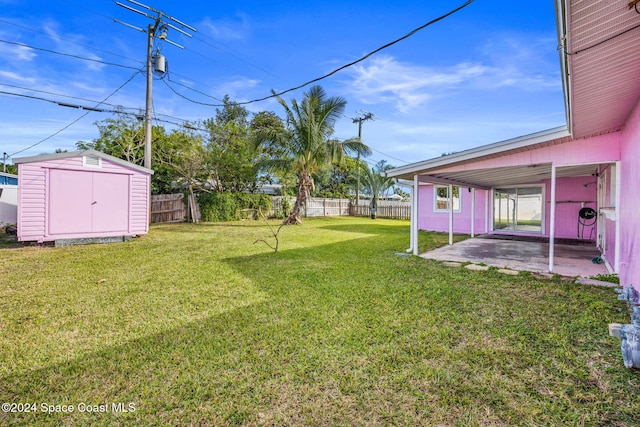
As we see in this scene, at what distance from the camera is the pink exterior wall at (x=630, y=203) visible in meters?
3.53

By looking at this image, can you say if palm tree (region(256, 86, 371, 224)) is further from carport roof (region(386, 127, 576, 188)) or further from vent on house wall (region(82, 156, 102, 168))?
vent on house wall (region(82, 156, 102, 168))

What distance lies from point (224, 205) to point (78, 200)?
24.3ft

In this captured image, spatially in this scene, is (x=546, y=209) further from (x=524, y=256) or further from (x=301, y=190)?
(x=301, y=190)

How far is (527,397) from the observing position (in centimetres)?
195

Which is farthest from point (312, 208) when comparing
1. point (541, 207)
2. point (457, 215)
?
point (541, 207)

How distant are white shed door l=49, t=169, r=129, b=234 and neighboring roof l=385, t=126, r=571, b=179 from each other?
309 inches

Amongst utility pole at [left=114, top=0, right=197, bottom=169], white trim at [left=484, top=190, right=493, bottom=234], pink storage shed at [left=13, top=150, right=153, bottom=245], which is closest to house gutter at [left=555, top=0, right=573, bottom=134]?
white trim at [left=484, top=190, right=493, bottom=234]

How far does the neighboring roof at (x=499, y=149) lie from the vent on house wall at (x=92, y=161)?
8.05 m

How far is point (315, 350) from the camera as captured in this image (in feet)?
8.38

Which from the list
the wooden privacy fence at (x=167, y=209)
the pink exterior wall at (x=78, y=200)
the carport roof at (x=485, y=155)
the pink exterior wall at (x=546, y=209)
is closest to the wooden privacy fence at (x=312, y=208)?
the wooden privacy fence at (x=167, y=209)

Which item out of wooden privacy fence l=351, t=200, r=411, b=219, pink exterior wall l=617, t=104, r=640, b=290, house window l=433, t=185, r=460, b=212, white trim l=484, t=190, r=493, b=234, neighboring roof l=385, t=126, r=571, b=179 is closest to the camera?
pink exterior wall l=617, t=104, r=640, b=290

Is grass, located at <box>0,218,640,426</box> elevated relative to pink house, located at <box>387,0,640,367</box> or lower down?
lower down

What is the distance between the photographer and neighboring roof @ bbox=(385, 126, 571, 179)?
514 cm

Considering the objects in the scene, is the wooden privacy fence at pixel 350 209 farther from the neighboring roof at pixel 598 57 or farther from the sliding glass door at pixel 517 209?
the neighboring roof at pixel 598 57
